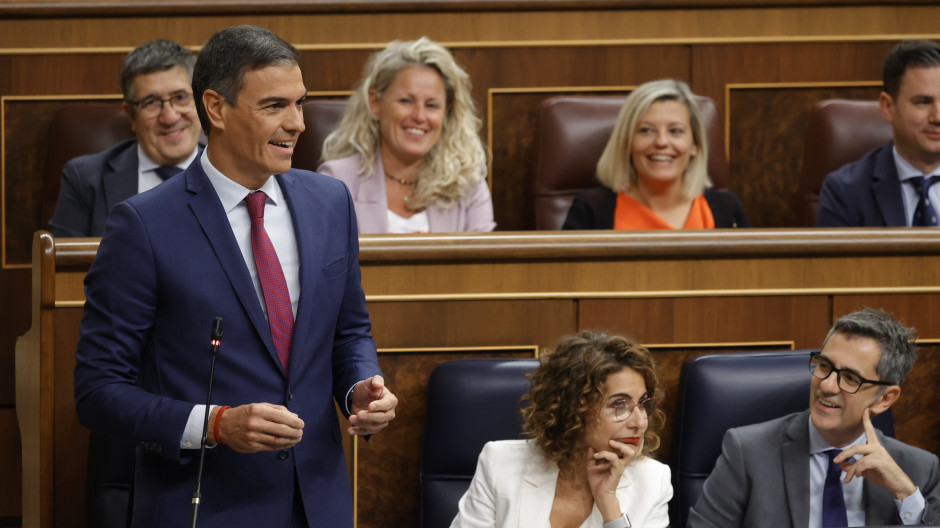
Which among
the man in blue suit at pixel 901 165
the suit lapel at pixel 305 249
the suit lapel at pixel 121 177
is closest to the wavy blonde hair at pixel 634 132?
the man in blue suit at pixel 901 165

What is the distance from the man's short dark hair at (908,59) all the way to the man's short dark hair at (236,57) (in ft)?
3.50

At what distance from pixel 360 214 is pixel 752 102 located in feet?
2.26

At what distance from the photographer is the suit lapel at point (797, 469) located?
1089 millimetres

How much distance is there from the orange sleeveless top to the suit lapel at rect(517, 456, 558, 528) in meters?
0.57

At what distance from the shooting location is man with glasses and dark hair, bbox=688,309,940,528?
1089mm

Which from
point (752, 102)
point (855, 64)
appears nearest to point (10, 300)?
point (752, 102)

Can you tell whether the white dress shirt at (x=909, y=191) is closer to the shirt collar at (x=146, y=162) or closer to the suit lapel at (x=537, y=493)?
the suit lapel at (x=537, y=493)

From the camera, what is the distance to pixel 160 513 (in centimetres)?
81

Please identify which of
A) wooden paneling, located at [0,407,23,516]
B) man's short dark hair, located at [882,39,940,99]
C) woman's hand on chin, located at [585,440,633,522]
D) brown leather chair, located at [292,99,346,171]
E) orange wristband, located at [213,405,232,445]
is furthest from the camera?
brown leather chair, located at [292,99,346,171]

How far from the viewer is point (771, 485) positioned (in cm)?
110

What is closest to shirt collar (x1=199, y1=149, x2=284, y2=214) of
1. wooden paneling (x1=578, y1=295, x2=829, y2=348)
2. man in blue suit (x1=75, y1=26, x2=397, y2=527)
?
man in blue suit (x1=75, y1=26, x2=397, y2=527)

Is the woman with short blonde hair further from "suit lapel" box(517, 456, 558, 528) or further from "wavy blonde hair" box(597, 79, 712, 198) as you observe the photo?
"suit lapel" box(517, 456, 558, 528)

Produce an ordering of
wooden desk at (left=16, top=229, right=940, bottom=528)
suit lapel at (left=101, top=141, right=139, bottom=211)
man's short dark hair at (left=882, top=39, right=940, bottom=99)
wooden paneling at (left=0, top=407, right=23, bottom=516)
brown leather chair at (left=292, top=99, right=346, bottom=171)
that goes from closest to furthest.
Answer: wooden desk at (left=16, top=229, right=940, bottom=528), wooden paneling at (left=0, top=407, right=23, bottom=516), suit lapel at (left=101, top=141, right=139, bottom=211), man's short dark hair at (left=882, top=39, right=940, bottom=99), brown leather chair at (left=292, top=99, right=346, bottom=171)

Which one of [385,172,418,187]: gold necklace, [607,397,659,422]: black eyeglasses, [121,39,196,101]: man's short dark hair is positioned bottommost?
[607,397,659,422]: black eyeglasses
